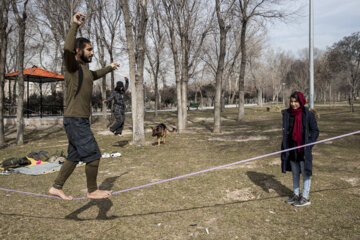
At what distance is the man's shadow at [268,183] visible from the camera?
5.11 m

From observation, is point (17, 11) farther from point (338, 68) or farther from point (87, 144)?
point (338, 68)

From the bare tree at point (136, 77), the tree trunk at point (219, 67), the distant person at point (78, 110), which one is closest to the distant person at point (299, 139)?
the distant person at point (78, 110)

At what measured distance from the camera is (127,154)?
9.56m

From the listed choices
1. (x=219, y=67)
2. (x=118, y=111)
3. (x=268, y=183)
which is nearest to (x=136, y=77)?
(x=118, y=111)

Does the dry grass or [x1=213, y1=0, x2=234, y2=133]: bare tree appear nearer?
the dry grass

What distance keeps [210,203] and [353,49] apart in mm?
32893

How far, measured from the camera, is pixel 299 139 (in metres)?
4.28

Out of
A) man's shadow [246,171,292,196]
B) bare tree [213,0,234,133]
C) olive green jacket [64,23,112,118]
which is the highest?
bare tree [213,0,234,133]

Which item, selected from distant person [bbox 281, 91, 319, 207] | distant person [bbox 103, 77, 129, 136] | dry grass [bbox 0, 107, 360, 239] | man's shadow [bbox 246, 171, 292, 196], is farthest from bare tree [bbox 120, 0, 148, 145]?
distant person [bbox 281, 91, 319, 207]

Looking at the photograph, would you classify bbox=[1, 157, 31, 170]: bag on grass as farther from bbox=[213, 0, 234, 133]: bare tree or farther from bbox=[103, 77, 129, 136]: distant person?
bbox=[213, 0, 234, 133]: bare tree

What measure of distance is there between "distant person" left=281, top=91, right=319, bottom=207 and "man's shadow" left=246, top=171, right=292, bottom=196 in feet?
1.62

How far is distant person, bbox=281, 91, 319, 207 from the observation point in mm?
4191

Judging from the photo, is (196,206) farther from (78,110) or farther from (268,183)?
(78,110)

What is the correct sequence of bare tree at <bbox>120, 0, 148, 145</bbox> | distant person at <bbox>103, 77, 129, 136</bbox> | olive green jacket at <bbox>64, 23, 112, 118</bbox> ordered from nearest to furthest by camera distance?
olive green jacket at <bbox>64, 23, 112, 118</bbox>, distant person at <bbox>103, 77, 129, 136</bbox>, bare tree at <bbox>120, 0, 148, 145</bbox>
